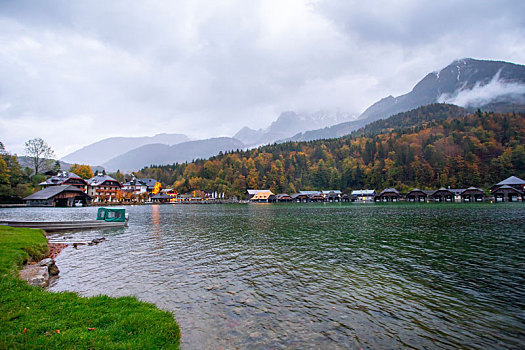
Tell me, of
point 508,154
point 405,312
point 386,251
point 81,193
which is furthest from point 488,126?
point 81,193

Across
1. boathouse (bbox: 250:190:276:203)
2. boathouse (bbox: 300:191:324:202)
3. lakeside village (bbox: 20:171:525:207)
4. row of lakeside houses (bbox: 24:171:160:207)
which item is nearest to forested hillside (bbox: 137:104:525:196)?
lakeside village (bbox: 20:171:525:207)

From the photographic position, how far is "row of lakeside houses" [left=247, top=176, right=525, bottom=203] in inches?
4117

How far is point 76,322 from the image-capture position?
22.2 ft

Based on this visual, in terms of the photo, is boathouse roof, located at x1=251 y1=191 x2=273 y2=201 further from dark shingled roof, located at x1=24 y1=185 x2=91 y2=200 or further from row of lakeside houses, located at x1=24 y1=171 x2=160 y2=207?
dark shingled roof, located at x1=24 y1=185 x2=91 y2=200

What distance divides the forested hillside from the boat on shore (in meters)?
126

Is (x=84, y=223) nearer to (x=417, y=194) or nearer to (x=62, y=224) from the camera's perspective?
(x=62, y=224)

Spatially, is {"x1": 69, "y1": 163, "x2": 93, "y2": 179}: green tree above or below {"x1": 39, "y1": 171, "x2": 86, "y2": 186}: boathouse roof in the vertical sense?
above

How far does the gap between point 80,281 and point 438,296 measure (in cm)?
1625

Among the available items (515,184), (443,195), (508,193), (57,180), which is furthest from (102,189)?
(515,184)

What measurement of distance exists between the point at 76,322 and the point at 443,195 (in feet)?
459

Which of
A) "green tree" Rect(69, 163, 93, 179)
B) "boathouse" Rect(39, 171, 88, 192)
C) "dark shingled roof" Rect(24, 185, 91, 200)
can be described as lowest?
"dark shingled roof" Rect(24, 185, 91, 200)

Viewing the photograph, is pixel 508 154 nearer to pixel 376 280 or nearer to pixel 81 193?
pixel 376 280

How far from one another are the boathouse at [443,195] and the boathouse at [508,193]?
46.9 ft

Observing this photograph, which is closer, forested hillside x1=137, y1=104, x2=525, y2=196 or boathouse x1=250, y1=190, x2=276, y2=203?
forested hillside x1=137, y1=104, x2=525, y2=196
